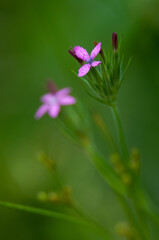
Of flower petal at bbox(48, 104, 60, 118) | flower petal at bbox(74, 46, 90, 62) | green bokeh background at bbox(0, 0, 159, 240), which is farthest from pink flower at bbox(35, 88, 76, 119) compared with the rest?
green bokeh background at bbox(0, 0, 159, 240)

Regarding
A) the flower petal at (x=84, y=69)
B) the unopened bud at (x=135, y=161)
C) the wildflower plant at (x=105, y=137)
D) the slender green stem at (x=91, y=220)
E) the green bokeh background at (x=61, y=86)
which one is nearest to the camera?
the flower petal at (x=84, y=69)

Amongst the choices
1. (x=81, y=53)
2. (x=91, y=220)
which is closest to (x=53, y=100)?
(x=81, y=53)

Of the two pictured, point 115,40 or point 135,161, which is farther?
point 135,161

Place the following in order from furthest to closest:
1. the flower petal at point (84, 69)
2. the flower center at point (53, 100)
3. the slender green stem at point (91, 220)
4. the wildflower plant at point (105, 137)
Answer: the flower center at point (53, 100)
the slender green stem at point (91, 220)
the wildflower plant at point (105, 137)
the flower petal at point (84, 69)

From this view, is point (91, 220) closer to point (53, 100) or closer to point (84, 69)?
point (53, 100)

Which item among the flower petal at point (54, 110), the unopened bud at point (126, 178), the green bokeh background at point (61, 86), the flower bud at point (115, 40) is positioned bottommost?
the unopened bud at point (126, 178)

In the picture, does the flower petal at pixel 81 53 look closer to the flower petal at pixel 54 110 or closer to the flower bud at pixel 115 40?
the flower bud at pixel 115 40

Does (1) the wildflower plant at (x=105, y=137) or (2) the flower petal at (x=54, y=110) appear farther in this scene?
(2) the flower petal at (x=54, y=110)

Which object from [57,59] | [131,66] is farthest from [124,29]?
[57,59]

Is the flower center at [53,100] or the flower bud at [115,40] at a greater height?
the flower center at [53,100]

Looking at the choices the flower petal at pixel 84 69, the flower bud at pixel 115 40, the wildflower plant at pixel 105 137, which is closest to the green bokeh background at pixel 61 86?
the wildflower plant at pixel 105 137

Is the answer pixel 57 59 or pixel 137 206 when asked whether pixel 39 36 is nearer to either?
pixel 57 59
